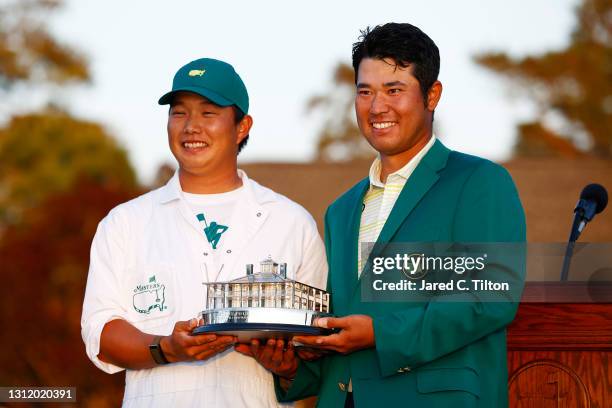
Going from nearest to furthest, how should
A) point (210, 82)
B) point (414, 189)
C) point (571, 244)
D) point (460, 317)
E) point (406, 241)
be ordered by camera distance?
point (460, 317) → point (406, 241) → point (414, 189) → point (571, 244) → point (210, 82)

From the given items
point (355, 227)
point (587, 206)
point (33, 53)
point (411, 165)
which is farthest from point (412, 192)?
point (33, 53)

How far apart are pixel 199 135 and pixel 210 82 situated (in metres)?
0.24

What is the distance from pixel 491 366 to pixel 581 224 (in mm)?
1051

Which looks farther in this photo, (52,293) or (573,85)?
(573,85)

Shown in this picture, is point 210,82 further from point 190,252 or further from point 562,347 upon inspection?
point 562,347

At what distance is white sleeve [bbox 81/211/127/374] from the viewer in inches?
209

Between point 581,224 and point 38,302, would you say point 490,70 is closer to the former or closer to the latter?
point 38,302

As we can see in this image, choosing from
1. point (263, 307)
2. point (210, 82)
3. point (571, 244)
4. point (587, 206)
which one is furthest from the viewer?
point (210, 82)

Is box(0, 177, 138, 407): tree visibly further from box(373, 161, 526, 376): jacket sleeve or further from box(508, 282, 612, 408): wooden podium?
box(373, 161, 526, 376): jacket sleeve

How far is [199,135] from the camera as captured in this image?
5.57m

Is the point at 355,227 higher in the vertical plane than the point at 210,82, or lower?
lower

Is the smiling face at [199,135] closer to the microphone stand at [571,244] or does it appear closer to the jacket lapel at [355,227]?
the jacket lapel at [355,227]

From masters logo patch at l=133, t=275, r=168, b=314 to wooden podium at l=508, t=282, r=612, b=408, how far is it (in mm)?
1491

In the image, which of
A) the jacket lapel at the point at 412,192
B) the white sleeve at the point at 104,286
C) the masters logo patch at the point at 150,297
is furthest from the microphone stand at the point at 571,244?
the white sleeve at the point at 104,286
